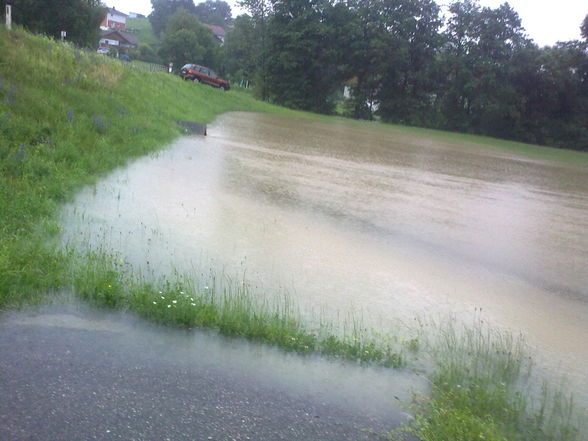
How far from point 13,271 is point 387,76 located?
5850cm

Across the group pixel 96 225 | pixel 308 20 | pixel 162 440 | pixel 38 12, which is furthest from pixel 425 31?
pixel 162 440

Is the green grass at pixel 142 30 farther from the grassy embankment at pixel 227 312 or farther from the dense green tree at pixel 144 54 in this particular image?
the grassy embankment at pixel 227 312

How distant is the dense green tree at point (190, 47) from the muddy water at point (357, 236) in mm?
60400

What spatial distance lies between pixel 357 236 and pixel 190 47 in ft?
231

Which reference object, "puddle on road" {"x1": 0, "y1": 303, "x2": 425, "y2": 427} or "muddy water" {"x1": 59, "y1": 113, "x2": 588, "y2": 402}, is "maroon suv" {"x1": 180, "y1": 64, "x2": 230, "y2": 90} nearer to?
"muddy water" {"x1": 59, "y1": 113, "x2": 588, "y2": 402}

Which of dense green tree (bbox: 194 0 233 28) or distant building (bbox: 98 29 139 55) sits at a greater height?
dense green tree (bbox: 194 0 233 28)

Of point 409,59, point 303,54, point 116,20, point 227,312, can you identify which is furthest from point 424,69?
point 116,20

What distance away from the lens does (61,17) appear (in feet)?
164

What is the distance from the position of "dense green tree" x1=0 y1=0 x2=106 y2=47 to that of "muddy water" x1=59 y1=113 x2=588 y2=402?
35.2 metres

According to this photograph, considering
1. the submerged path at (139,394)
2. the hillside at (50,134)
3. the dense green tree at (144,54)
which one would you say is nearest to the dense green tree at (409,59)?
the dense green tree at (144,54)

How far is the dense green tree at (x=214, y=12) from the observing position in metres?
159

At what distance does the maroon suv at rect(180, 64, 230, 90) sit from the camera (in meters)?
48.2

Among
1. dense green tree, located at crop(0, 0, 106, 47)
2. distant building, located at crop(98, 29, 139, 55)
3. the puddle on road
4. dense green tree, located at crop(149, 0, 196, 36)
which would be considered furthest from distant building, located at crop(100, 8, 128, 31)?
the puddle on road

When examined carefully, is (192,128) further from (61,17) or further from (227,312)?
(61,17)
